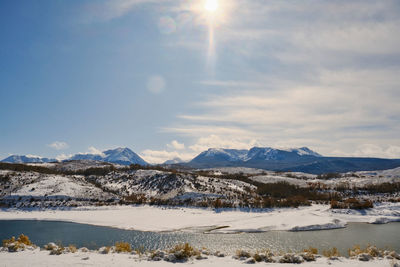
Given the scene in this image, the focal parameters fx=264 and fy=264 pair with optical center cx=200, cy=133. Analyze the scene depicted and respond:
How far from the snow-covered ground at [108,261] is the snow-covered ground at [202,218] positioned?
2435cm

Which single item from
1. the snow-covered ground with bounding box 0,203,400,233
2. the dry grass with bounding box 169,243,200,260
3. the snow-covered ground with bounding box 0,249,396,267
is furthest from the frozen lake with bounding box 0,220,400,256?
the dry grass with bounding box 169,243,200,260

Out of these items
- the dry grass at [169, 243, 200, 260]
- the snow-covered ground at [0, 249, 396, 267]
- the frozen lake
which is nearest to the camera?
the snow-covered ground at [0, 249, 396, 267]

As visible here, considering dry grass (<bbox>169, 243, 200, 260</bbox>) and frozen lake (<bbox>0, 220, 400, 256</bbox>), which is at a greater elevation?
dry grass (<bbox>169, 243, 200, 260</bbox>)

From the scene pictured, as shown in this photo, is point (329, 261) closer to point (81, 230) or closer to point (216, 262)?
point (216, 262)

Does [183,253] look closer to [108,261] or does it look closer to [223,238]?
[108,261]

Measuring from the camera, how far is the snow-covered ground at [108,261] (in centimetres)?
1975

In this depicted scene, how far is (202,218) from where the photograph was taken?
57.0 m

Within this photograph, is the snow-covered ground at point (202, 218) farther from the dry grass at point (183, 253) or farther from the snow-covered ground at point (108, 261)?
the snow-covered ground at point (108, 261)

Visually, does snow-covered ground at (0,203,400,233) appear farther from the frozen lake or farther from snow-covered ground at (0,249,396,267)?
snow-covered ground at (0,249,396,267)

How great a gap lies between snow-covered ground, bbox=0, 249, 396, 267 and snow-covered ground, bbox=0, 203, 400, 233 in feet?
79.9

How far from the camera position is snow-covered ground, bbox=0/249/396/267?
64.8ft

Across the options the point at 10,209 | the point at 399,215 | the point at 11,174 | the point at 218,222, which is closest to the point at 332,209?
the point at 399,215

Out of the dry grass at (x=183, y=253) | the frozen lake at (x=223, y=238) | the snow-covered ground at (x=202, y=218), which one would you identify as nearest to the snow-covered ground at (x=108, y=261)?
the dry grass at (x=183, y=253)

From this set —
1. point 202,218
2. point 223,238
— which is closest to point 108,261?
point 223,238
